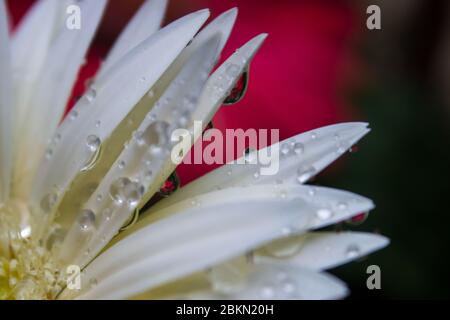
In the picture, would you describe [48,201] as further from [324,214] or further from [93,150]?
[324,214]

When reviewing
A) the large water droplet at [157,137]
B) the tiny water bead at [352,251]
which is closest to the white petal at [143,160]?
the large water droplet at [157,137]

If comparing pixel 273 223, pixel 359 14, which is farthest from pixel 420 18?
pixel 273 223

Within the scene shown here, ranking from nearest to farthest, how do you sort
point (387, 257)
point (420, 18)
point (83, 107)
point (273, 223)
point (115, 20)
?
point (273, 223)
point (83, 107)
point (387, 257)
point (115, 20)
point (420, 18)

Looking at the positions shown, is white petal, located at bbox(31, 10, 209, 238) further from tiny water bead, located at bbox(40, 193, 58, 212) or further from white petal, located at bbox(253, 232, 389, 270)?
white petal, located at bbox(253, 232, 389, 270)

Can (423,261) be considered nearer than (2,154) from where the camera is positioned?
No

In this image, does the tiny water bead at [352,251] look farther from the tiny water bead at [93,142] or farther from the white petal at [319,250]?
the tiny water bead at [93,142]

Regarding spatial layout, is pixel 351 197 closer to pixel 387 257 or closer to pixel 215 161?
pixel 215 161
